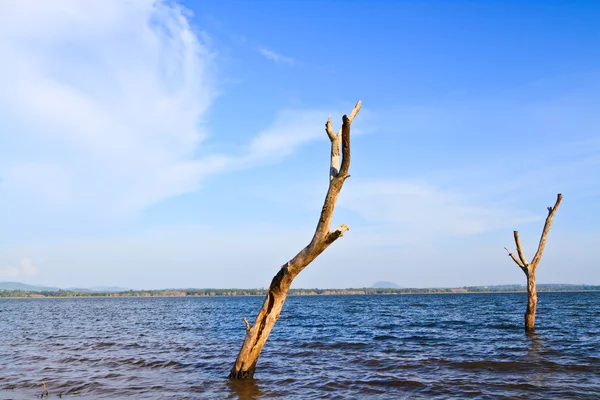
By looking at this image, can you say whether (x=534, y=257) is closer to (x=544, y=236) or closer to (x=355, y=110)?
(x=544, y=236)

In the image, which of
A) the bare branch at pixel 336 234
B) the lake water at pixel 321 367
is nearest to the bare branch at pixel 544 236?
the lake water at pixel 321 367

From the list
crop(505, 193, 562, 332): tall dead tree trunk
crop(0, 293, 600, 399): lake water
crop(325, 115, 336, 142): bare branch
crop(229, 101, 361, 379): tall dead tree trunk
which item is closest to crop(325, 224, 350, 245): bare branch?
crop(229, 101, 361, 379): tall dead tree trunk

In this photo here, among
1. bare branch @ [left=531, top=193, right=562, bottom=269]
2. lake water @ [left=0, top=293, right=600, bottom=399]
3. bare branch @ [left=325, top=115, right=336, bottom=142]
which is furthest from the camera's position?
bare branch @ [left=531, top=193, right=562, bottom=269]

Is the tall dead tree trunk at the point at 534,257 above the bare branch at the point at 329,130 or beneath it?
beneath

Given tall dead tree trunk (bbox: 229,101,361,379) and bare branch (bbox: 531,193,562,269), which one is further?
bare branch (bbox: 531,193,562,269)

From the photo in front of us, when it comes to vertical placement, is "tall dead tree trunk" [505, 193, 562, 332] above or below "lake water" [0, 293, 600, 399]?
above

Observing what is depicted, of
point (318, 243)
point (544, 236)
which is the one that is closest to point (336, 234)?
point (318, 243)

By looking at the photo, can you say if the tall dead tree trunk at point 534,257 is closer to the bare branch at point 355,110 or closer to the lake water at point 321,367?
the lake water at point 321,367

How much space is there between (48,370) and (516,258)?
71.1 feet

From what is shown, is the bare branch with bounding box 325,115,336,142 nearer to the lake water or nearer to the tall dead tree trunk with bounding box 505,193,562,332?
the lake water

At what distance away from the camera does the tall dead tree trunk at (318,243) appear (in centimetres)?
1081

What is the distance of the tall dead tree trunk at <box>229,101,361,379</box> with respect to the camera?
10812 millimetres

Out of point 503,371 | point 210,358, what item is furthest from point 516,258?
point 210,358

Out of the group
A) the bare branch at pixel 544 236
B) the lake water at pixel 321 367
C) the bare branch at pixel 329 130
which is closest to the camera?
the bare branch at pixel 329 130
